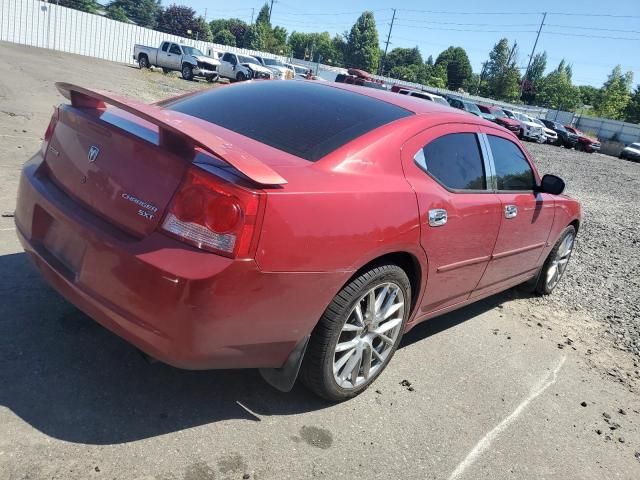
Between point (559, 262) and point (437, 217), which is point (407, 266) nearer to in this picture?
point (437, 217)

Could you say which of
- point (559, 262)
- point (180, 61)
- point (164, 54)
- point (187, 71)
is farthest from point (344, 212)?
point (164, 54)

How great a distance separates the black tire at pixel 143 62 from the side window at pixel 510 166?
33132mm

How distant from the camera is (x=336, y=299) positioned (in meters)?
2.71

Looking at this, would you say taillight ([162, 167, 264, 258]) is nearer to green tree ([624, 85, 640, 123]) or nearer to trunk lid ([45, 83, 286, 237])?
trunk lid ([45, 83, 286, 237])

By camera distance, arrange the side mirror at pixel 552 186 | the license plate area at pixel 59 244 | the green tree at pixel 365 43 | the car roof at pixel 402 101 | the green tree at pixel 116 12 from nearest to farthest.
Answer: the license plate area at pixel 59 244 → the car roof at pixel 402 101 → the side mirror at pixel 552 186 → the green tree at pixel 116 12 → the green tree at pixel 365 43

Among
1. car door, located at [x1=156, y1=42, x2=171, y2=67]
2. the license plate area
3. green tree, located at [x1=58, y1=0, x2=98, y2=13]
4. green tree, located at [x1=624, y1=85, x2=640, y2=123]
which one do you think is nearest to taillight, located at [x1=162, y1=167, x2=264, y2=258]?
the license plate area

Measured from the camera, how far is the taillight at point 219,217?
87.0 inches

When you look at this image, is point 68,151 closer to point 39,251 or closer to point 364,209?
point 39,251

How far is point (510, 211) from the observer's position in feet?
13.2

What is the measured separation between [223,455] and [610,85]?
319 ft

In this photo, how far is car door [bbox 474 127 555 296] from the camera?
4.00 meters

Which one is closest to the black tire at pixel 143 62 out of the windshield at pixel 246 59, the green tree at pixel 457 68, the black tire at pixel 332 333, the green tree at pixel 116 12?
the windshield at pixel 246 59

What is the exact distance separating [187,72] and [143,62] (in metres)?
4.72

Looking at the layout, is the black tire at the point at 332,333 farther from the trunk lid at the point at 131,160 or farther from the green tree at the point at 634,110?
the green tree at the point at 634,110
